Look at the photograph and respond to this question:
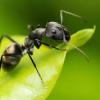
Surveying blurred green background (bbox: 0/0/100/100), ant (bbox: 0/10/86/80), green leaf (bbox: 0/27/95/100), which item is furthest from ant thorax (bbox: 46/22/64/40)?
blurred green background (bbox: 0/0/100/100)

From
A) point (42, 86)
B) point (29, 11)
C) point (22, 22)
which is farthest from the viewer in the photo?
point (29, 11)

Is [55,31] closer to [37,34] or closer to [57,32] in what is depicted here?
[57,32]

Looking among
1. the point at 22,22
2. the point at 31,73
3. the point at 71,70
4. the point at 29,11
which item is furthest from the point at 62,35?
the point at 29,11

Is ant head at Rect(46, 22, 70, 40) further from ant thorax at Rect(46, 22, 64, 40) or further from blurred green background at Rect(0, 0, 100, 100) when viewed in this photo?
blurred green background at Rect(0, 0, 100, 100)

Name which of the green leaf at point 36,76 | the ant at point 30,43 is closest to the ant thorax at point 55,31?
the ant at point 30,43

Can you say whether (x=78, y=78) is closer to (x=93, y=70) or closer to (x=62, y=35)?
(x=93, y=70)

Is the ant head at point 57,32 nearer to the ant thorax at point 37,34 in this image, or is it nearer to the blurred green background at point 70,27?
the ant thorax at point 37,34

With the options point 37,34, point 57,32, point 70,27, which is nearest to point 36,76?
point 57,32
